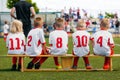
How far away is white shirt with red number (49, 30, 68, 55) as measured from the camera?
12.4 metres

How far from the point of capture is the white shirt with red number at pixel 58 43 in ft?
40.8

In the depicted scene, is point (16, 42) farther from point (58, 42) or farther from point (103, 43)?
point (103, 43)

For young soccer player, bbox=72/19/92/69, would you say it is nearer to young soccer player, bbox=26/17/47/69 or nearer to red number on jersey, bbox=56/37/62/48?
red number on jersey, bbox=56/37/62/48

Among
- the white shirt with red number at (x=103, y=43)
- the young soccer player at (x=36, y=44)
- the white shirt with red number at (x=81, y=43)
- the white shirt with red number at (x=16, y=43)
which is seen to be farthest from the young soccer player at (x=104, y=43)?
the white shirt with red number at (x=16, y=43)

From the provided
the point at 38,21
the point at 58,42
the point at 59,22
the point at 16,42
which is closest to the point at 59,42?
the point at 58,42

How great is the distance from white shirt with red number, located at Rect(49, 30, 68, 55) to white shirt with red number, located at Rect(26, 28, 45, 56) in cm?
27

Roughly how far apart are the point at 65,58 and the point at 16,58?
1202 mm

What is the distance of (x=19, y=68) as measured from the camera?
12555 millimetres

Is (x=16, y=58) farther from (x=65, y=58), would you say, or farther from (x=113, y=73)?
(x=113, y=73)

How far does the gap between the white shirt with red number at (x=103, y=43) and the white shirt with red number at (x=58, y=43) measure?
0.73m

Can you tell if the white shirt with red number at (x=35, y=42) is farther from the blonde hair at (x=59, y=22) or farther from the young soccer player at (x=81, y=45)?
the young soccer player at (x=81, y=45)

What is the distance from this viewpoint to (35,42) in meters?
12.4

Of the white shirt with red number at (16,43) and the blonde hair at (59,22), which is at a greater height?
the blonde hair at (59,22)

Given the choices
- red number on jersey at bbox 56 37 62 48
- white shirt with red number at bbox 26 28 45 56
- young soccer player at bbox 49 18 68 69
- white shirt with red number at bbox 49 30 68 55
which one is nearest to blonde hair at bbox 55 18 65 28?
young soccer player at bbox 49 18 68 69
